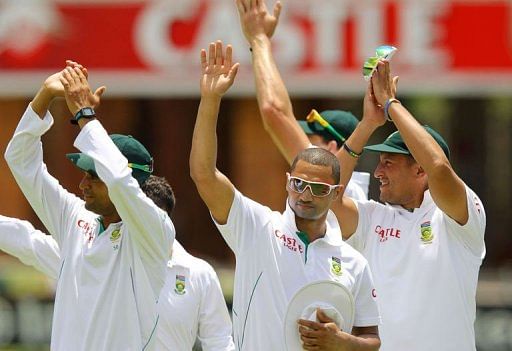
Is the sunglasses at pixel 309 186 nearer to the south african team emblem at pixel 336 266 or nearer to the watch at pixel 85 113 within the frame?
the south african team emblem at pixel 336 266

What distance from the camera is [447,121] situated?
72.5 feet

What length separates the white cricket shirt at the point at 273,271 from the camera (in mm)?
6434

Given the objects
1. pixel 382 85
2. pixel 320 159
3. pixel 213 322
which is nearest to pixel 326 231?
pixel 320 159

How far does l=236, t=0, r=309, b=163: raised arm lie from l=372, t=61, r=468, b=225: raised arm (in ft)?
2.15

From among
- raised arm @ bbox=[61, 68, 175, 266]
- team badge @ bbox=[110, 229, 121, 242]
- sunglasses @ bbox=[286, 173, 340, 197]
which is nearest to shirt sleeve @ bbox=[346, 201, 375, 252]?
sunglasses @ bbox=[286, 173, 340, 197]

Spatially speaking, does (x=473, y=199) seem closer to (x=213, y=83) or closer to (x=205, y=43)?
(x=213, y=83)

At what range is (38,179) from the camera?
21.8ft

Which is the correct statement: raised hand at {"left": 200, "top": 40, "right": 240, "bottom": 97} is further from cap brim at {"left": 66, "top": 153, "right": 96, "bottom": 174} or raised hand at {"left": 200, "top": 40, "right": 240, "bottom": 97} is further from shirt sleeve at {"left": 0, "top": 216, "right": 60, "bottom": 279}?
shirt sleeve at {"left": 0, "top": 216, "right": 60, "bottom": 279}

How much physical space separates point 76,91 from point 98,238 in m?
0.71

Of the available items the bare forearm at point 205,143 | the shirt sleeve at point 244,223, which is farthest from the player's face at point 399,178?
the bare forearm at point 205,143

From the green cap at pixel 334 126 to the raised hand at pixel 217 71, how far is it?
190cm

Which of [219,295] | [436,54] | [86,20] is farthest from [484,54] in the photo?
[219,295]

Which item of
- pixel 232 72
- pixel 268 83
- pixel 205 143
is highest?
pixel 232 72

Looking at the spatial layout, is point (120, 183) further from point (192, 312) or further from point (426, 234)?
point (426, 234)
